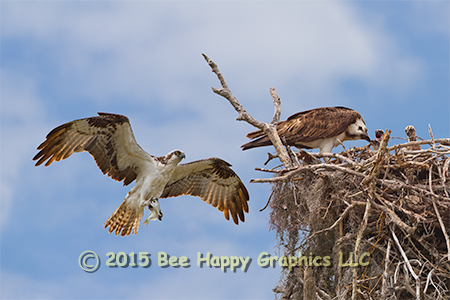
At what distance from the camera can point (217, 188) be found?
8.86 metres

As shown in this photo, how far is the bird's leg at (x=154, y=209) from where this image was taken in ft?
25.2

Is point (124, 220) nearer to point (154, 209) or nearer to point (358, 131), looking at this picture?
point (154, 209)

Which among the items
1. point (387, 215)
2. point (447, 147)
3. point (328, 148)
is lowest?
point (387, 215)

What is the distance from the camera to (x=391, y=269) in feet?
23.4

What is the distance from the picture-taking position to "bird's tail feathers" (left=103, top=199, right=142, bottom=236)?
8.02 meters

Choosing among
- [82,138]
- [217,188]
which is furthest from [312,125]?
[82,138]

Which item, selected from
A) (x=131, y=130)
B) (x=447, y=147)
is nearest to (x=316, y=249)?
(x=447, y=147)

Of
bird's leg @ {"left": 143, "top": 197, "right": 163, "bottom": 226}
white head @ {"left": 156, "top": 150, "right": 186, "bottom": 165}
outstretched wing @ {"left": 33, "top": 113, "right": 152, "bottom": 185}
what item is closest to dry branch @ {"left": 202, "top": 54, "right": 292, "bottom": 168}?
white head @ {"left": 156, "top": 150, "right": 186, "bottom": 165}

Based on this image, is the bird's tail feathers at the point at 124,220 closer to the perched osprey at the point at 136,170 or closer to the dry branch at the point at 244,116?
the perched osprey at the point at 136,170

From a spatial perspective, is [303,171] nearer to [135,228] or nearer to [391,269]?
[391,269]

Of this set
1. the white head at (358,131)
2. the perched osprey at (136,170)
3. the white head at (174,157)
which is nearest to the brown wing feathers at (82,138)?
the perched osprey at (136,170)

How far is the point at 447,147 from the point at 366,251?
180 cm

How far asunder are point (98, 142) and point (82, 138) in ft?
0.76

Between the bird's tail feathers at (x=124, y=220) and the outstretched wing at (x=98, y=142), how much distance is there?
66 centimetres
